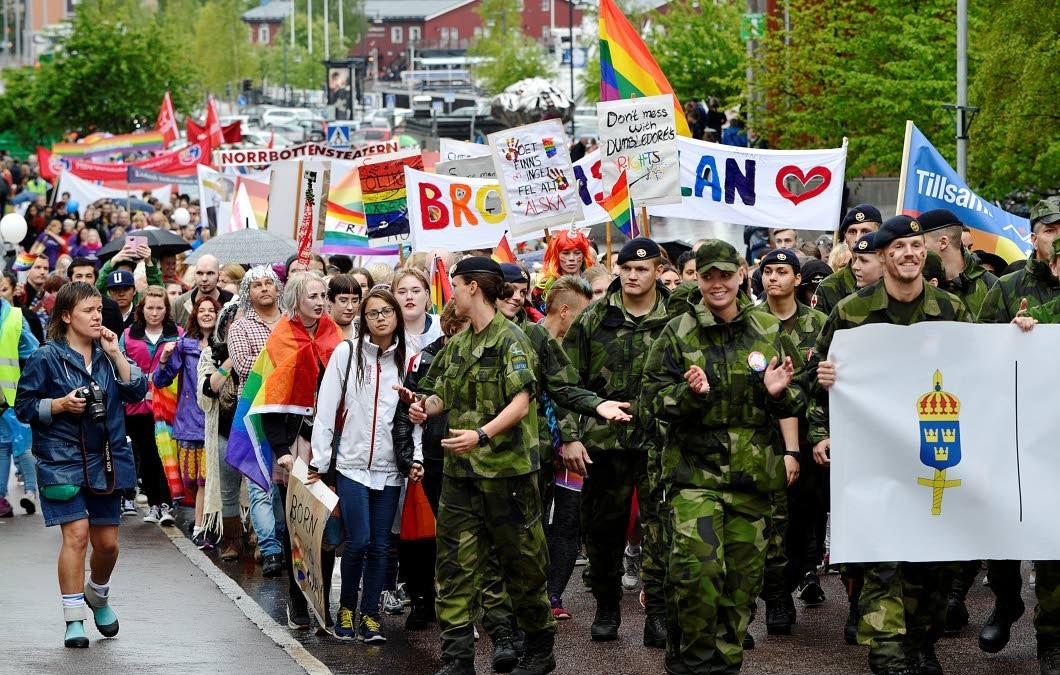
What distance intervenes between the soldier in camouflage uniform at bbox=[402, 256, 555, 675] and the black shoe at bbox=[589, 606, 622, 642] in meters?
0.86

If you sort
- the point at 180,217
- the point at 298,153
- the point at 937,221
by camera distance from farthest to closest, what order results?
the point at 180,217, the point at 298,153, the point at 937,221

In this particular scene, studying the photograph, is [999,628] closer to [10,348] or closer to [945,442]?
[945,442]

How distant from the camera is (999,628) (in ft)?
27.8

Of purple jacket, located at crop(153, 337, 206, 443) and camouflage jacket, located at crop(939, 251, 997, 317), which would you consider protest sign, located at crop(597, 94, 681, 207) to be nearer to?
purple jacket, located at crop(153, 337, 206, 443)

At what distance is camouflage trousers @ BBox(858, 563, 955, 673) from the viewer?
7293mm

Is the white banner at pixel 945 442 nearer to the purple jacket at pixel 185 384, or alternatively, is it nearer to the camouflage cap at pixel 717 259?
the camouflage cap at pixel 717 259

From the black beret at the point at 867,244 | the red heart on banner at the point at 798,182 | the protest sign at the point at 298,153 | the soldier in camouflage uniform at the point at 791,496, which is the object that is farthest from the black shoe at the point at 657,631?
the protest sign at the point at 298,153

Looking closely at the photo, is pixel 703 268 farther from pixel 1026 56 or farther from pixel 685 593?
pixel 1026 56

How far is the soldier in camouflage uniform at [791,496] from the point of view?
9016mm

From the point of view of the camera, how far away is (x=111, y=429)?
900 centimetres

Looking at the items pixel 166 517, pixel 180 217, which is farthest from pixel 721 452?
pixel 180 217

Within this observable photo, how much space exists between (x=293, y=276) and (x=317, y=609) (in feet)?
6.29

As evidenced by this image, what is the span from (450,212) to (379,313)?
588 cm

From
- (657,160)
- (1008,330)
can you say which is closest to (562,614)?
(1008,330)
